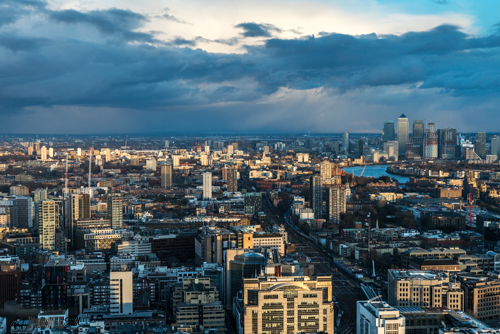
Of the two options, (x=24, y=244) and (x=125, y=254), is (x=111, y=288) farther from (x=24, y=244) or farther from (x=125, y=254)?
(x=24, y=244)

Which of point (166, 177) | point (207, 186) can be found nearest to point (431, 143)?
point (166, 177)

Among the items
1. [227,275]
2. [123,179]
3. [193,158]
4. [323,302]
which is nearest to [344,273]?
[227,275]

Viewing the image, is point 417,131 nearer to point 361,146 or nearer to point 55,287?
point 361,146

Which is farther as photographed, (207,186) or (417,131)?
(417,131)

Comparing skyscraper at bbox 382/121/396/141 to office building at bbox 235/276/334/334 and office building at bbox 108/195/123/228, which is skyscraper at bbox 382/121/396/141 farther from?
office building at bbox 235/276/334/334

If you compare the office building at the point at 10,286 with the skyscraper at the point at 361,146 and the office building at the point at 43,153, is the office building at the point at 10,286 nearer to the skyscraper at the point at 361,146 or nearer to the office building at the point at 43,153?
the office building at the point at 43,153

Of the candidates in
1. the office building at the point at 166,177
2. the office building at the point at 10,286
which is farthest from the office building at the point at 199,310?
the office building at the point at 166,177
